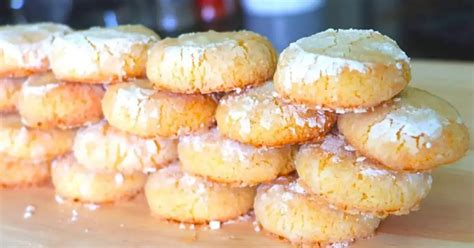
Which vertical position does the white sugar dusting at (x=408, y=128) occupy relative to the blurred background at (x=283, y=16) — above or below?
above

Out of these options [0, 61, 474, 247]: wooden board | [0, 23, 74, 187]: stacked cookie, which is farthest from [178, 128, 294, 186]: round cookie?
[0, 23, 74, 187]: stacked cookie

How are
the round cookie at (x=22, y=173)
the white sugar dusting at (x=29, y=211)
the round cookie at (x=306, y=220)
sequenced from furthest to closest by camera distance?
the round cookie at (x=22, y=173) < the white sugar dusting at (x=29, y=211) < the round cookie at (x=306, y=220)

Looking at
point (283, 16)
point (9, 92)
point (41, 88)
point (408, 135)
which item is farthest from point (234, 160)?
point (283, 16)

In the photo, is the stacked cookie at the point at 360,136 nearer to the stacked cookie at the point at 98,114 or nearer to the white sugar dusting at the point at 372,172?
the white sugar dusting at the point at 372,172

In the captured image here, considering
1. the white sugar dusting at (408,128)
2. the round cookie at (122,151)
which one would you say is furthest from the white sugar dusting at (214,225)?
the white sugar dusting at (408,128)

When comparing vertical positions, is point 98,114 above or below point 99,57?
below

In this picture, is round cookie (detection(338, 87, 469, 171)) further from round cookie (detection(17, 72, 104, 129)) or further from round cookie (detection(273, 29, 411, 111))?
round cookie (detection(17, 72, 104, 129))

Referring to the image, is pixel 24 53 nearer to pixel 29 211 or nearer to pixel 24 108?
pixel 24 108
